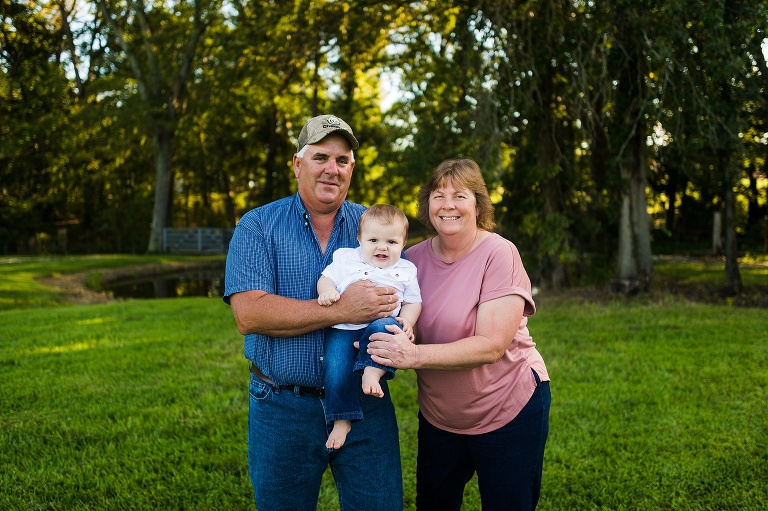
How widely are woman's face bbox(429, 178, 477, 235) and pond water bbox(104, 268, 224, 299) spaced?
13397mm

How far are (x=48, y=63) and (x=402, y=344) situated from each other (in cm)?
3219

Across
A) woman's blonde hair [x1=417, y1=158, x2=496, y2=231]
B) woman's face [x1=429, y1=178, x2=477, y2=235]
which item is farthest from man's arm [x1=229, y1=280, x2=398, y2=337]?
woman's blonde hair [x1=417, y1=158, x2=496, y2=231]

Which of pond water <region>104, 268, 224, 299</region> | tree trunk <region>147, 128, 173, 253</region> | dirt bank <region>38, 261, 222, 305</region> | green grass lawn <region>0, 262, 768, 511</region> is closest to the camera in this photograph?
green grass lawn <region>0, 262, 768, 511</region>

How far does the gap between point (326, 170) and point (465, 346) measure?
2.96 ft

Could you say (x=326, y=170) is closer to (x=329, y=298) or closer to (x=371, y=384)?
(x=329, y=298)

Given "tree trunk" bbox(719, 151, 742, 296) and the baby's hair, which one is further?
"tree trunk" bbox(719, 151, 742, 296)

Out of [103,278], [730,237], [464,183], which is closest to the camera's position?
[464,183]

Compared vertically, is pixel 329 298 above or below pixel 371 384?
above

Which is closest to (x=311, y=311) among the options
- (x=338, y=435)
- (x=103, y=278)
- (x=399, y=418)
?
(x=338, y=435)

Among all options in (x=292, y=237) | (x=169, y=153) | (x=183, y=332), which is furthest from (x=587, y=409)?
(x=169, y=153)

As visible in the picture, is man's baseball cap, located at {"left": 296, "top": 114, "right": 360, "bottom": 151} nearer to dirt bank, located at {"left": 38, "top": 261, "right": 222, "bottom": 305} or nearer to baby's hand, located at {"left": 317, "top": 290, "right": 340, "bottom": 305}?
baby's hand, located at {"left": 317, "top": 290, "right": 340, "bottom": 305}

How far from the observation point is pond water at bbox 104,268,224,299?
54.5 ft

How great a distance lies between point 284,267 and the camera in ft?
8.29

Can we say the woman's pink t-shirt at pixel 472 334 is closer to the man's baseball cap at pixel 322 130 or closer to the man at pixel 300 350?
the man at pixel 300 350
